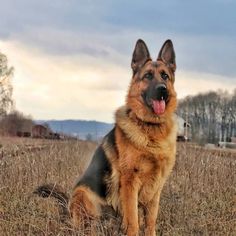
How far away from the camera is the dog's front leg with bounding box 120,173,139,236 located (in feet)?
18.7

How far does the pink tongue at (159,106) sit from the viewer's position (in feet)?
19.7

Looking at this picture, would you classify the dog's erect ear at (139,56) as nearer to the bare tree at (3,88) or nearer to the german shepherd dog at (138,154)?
the german shepherd dog at (138,154)

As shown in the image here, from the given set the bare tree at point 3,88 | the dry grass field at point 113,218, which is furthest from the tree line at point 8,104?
the dry grass field at point 113,218

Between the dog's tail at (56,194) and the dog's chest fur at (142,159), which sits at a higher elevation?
the dog's chest fur at (142,159)

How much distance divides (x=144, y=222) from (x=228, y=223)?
1158 mm

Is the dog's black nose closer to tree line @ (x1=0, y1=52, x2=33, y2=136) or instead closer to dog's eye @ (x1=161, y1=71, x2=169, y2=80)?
dog's eye @ (x1=161, y1=71, x2=169, y2=80)

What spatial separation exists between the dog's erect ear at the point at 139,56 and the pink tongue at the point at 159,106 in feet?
1.74

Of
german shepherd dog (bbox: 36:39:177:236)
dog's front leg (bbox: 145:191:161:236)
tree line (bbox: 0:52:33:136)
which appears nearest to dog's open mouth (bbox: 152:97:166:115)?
german shepherd dog (bbox: 36:39:177:236)

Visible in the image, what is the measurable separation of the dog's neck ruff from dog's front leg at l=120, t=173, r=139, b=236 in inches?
16.3

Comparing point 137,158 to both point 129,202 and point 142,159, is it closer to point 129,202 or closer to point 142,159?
point 142,159

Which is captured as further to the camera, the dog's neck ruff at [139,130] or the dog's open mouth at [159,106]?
the dog's open mouth at [159,106]

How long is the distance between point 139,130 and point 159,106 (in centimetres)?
39

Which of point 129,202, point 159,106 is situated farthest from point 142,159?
point 159,106

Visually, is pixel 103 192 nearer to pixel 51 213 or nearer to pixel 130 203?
pixel 130 203
